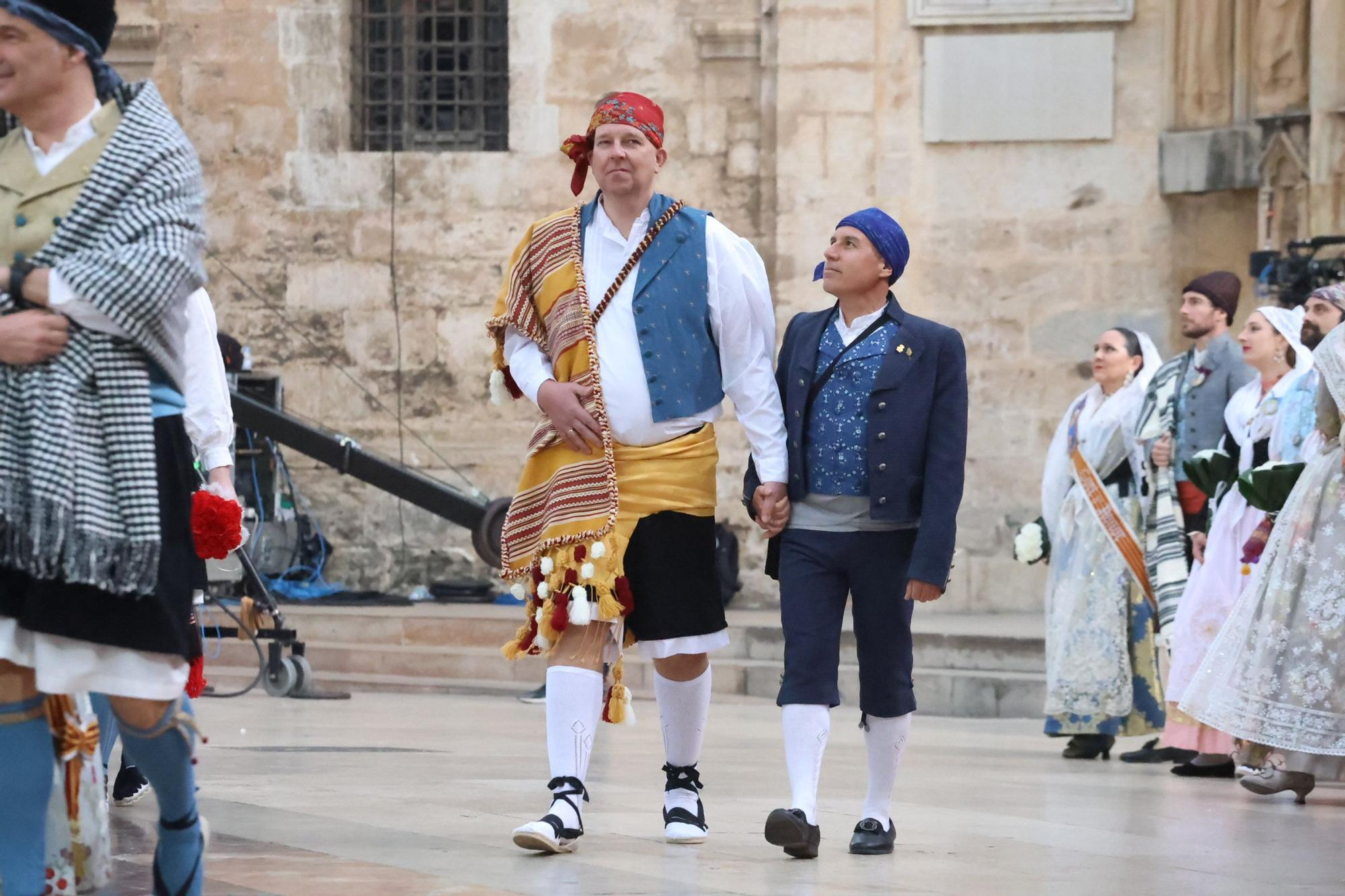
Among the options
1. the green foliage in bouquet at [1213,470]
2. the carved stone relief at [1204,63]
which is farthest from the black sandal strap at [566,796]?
the carved stone relief at [1204,63]

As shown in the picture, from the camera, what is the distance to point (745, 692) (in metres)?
11.6

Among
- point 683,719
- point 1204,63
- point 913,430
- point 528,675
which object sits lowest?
Answer: point 528,675

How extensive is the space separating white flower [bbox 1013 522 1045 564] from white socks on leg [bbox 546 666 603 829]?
3.99m

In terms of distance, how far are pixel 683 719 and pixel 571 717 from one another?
1.14 ft

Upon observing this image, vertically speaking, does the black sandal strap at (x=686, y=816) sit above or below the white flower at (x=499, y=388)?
below

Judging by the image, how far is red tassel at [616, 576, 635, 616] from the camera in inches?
217

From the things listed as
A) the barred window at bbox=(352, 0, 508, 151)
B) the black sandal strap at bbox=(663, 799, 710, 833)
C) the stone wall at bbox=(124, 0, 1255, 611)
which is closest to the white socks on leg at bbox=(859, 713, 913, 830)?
the black sandal strap at bbox=(663, 799, 710, 833)

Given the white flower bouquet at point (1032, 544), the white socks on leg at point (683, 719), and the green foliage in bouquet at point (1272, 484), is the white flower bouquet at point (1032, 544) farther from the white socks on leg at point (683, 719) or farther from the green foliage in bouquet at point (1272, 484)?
the white socks on leg at point (683, 719)

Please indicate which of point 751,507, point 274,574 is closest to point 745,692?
point 274,574

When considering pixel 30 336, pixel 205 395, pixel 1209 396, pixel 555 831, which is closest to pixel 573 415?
pixel 205 395

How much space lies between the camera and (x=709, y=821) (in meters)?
6.05

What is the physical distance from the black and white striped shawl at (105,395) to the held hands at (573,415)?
5.73 ft

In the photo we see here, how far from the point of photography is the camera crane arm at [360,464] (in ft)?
38.2

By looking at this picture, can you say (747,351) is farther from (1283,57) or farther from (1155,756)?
(1283,57)
